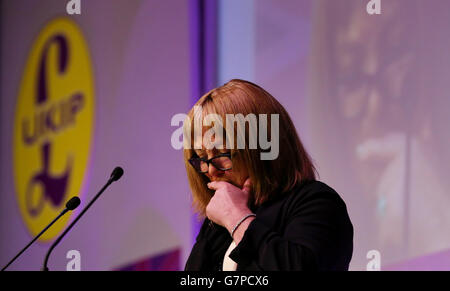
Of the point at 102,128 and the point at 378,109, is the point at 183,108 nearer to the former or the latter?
the point at 102,128

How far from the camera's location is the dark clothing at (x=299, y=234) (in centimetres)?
128

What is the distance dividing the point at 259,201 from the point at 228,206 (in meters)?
0.13

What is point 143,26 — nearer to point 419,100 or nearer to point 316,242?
point 419,100

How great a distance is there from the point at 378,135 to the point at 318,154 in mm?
345

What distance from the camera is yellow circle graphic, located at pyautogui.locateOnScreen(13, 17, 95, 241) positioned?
3.82 meters

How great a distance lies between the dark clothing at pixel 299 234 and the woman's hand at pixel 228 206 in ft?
0.17

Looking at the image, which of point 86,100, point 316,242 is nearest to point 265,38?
point 86,100

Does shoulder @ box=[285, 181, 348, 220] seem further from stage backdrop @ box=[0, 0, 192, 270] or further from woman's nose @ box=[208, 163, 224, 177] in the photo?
stage backdrop @ box=[0, 0, 192, 270]

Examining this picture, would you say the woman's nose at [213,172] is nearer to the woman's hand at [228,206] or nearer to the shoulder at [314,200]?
the woman's hand at [228,206]

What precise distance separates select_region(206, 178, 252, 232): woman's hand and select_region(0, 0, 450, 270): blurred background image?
104cm

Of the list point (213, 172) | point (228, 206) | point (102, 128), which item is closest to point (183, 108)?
point (102, 128)

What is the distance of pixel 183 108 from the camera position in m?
3.33

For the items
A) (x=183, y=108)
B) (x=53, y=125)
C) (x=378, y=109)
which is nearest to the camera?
(x=378, y=109)

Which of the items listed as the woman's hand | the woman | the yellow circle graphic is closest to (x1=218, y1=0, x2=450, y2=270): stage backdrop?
the woman
